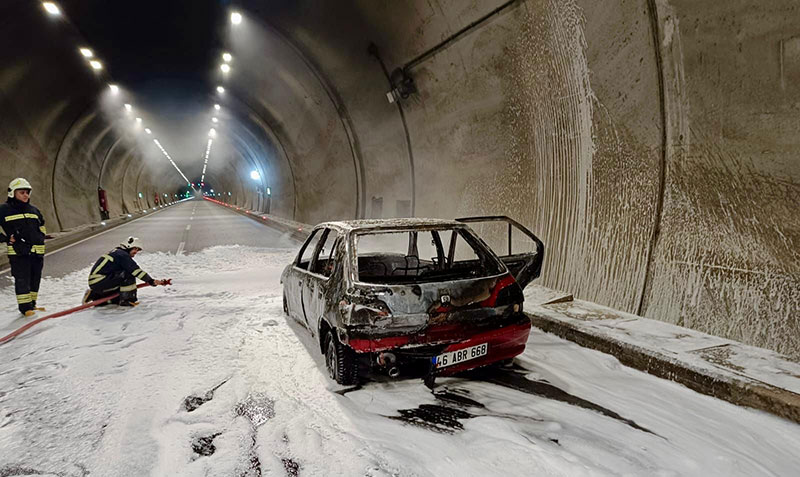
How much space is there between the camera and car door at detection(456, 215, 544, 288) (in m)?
6.01

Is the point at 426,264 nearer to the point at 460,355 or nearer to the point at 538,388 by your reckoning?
the point at 460,355

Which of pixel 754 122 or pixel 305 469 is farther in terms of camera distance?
pixel 754 122

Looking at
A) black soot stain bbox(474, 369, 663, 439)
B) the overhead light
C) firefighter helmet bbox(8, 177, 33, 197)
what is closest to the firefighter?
firefighter helmet bbox(8, 177, 33, 197)

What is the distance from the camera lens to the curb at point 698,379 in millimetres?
3504

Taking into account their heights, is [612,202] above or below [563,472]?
above

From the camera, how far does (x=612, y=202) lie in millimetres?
6320

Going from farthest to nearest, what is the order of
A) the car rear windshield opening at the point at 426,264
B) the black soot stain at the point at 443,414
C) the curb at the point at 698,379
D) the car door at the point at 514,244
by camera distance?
the car door at the point at 514,244 → the car rear windshield opening at the point at 426,264 → the curb at the point at 698,379 → the black soot stain at the point at 443,414

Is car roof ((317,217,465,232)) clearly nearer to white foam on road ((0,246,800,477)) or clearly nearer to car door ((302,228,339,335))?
car door ((302,228,339,335))

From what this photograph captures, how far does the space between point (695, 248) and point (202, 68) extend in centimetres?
1703

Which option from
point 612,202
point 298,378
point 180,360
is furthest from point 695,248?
point 180,360

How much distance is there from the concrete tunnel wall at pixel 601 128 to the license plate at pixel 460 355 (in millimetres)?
2839

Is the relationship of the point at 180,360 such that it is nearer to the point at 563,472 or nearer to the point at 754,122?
the point at 563,472

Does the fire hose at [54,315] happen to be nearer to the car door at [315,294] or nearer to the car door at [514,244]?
the car door at [315,294]

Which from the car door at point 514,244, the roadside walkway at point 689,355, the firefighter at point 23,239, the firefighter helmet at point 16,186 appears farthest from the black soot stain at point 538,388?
the firefighter helmet at point 16,186
